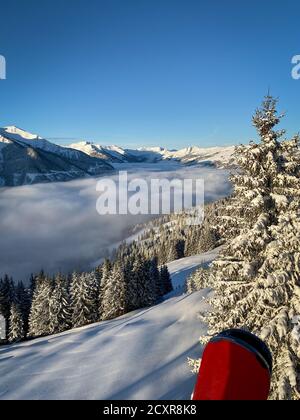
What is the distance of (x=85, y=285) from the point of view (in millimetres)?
62500

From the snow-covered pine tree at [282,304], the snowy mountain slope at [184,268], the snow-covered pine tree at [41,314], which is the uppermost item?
the snow-covered pine tree at [282,304]

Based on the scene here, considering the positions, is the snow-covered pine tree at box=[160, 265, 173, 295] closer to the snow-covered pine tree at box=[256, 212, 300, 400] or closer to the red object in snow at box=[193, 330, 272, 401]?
the snow-covered pine tree at box=[256, 212, 300, 400]

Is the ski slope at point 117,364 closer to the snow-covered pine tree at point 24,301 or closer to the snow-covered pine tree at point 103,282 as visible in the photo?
the snow-covered pine tree at point 103,282

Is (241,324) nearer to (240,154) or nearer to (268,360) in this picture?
(240,154)

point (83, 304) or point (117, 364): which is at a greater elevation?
point (117, 364)

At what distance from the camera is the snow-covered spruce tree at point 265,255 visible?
10.7m

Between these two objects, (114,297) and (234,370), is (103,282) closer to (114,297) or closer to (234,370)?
(114,297)

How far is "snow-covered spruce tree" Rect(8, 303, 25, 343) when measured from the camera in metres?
62.9

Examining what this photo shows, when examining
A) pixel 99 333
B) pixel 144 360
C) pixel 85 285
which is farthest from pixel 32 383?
pixel 85 285

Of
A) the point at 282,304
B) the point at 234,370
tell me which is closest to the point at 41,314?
the point at 282,304

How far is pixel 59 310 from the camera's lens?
62219 mm

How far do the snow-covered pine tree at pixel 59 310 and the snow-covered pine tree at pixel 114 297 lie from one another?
7084 mm

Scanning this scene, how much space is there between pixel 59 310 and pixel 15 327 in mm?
9082

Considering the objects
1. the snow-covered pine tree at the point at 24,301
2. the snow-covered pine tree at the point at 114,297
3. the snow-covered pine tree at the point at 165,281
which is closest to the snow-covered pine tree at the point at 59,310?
the snow-covered pine tree at the point at 114,297
